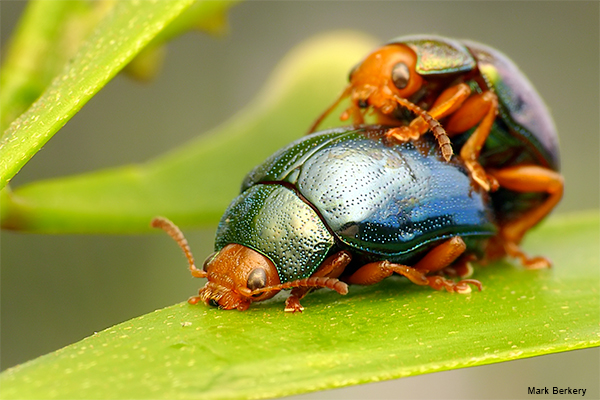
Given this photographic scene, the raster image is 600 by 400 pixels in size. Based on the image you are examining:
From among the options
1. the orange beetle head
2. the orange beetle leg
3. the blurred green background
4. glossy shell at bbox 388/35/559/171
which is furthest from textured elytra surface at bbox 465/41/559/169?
the blurred green background

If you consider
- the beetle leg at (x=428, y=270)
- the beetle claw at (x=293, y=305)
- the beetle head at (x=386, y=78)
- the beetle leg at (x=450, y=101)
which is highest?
the beetle head at (x=386, y=78)

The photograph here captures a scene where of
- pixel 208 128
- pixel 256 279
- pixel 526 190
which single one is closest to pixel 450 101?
pixel 526 190

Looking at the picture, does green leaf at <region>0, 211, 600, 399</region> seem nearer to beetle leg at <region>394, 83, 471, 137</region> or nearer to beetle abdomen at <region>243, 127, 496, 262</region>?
beetle abdomen at <region>243, 127, 496, 262</region>

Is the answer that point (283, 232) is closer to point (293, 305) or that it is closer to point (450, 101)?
point (293, 305)

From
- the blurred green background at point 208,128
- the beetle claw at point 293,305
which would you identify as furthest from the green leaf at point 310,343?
the blurred green background at point 208,128

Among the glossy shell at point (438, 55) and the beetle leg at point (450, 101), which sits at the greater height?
the glossy shell at point (438, 55)

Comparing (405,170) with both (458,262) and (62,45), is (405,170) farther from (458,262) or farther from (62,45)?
(62,45)

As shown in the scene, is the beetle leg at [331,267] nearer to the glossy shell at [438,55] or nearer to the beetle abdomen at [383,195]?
the beetle abdomen at [383,195]
